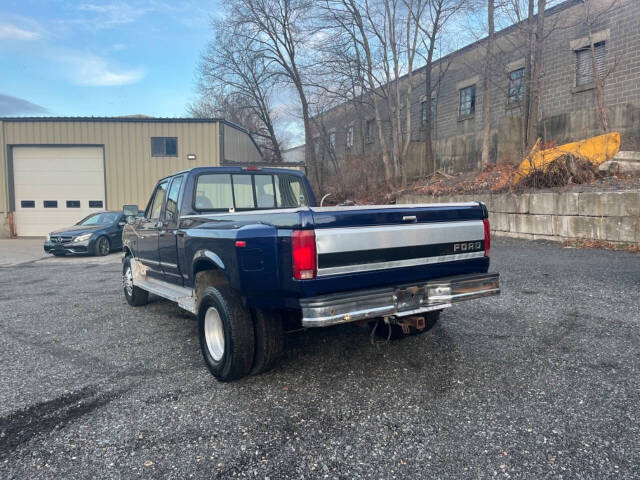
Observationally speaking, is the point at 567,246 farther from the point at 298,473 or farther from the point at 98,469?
the point at 98,469

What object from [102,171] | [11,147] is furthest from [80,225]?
[11,147]

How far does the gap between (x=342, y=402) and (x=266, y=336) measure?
2.53 ft

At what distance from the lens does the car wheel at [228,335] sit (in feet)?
11.4

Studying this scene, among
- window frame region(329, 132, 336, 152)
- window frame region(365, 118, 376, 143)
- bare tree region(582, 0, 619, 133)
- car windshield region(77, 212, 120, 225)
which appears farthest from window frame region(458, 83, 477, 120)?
car windshield region(77, 212, 120, 225)

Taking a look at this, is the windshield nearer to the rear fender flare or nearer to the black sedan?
the rear fender flare

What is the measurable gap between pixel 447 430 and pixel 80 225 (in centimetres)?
1499

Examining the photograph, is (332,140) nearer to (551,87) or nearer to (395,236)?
(551,87)

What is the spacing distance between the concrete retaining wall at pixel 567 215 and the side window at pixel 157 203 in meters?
9.45

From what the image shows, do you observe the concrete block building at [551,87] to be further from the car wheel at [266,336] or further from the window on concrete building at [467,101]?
the car wheel at [266,336]

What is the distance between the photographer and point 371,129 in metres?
30.8

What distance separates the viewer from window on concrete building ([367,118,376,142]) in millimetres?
29933

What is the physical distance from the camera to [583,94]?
54.1 ft

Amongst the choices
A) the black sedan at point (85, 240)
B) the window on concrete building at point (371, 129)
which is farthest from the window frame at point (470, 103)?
the black sedan at point (85, 240)

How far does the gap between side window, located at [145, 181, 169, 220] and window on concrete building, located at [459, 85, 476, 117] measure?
65.2 ft
